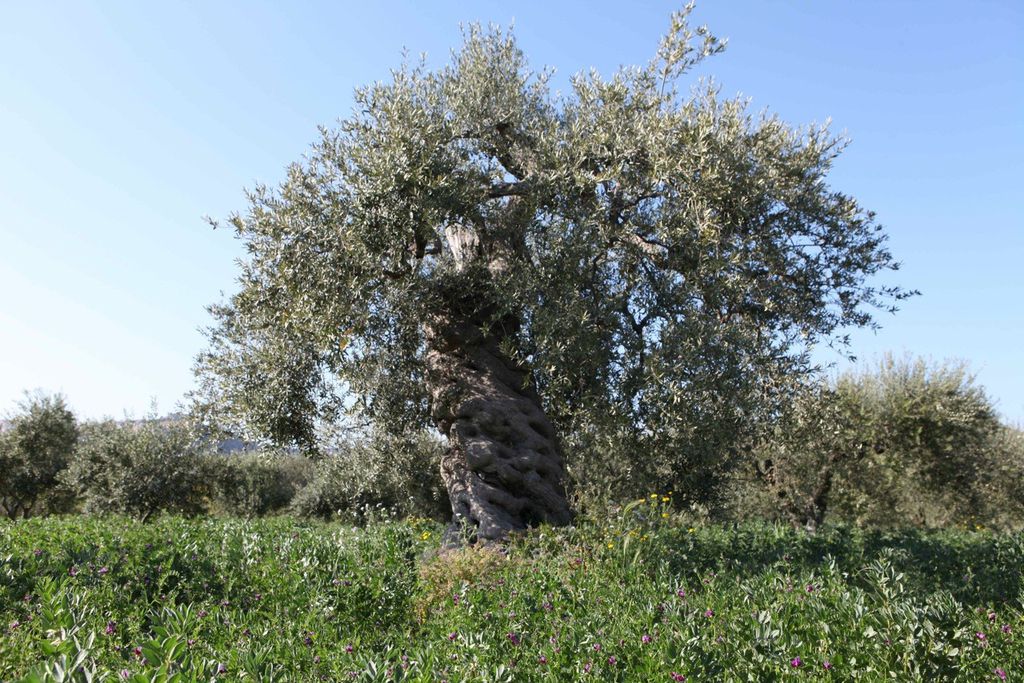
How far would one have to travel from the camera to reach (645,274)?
41.7 ft

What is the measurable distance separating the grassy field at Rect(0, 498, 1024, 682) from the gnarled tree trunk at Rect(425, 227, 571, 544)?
952mm

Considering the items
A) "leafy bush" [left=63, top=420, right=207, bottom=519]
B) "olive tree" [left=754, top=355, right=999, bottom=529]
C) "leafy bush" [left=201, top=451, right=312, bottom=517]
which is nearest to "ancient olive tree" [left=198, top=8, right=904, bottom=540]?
"olive tree" [left=754, top=355, right=999, bottom=529]

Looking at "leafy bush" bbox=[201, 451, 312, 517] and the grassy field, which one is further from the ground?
"leafy bush" bbox=[201, 451, 312, 517]

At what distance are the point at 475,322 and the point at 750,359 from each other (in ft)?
16.4

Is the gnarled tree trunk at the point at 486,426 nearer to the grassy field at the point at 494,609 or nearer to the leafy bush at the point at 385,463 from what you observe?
the grassy field at the point at 494,609

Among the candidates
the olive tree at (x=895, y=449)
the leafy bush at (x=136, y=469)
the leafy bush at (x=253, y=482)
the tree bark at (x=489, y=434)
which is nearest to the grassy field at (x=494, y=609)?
the tree bark at (x=489, y=434)

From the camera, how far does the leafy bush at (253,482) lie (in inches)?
1284

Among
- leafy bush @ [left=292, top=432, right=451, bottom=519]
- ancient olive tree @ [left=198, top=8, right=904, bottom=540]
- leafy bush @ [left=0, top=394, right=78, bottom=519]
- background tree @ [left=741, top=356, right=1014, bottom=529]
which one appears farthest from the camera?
leafy bush @ [left=0, top=394, right=78, bottom=519]

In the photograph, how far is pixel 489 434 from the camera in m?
12.7

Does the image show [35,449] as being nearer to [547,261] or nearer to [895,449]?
[547,261]

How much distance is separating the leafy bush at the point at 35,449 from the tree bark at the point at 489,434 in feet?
84.7

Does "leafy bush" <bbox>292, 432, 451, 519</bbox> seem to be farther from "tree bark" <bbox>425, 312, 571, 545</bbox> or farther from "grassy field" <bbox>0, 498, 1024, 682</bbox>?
"grassy field" <bbox>0, 498, 1024, 682</bbox>

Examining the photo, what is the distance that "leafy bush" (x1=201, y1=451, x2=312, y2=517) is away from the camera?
32.6 metres

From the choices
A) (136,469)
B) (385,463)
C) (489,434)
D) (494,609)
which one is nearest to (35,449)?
(136,469)
